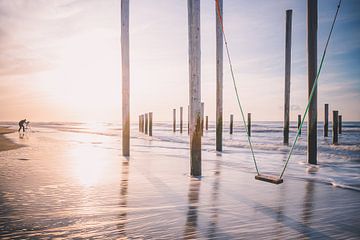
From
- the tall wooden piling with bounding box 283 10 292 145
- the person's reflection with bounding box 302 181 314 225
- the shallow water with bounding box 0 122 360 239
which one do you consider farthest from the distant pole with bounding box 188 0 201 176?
the tall wooden piling with bounding box 283 10 292 145

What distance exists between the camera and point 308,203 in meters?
3.52

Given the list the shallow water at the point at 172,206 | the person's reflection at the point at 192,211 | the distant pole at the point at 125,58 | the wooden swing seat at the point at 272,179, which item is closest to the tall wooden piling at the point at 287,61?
the distant pole at the point at 125,58

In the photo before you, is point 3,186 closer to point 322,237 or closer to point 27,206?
point 27,206

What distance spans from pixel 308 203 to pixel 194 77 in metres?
3.22

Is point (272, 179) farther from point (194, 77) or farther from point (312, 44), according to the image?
point (312, 44)

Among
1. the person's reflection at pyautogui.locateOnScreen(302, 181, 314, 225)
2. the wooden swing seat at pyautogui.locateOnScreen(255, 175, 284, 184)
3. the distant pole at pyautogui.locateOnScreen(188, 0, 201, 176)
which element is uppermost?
the distant pole at pyautogui.locateOnScreen(188, 0, 201, 176)

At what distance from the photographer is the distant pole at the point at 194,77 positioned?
5395mm

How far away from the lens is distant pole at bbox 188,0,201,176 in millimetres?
5395

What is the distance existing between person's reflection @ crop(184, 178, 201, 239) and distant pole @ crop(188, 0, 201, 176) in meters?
0.91

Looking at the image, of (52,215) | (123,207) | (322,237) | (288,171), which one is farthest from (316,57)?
(52,215)

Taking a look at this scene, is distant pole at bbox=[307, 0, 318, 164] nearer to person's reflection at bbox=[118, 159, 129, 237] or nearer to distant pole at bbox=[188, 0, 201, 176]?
distant pole at bbox=[188, 0, 201, 176]

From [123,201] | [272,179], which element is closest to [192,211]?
[123,201]

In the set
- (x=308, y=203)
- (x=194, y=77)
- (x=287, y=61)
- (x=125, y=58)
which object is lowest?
(x=308, y=203)

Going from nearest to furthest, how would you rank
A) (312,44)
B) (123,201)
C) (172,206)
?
(172,206)
(123,201)
(312,44)
